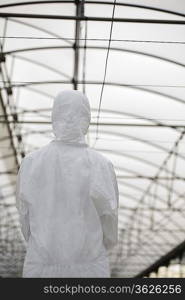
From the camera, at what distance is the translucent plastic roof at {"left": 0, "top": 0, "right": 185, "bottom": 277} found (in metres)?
18.0

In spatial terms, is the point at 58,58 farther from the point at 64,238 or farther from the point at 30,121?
the point at 64,238

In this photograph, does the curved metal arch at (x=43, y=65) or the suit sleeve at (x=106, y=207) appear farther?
the curved metal arch at (x=43, y=65)

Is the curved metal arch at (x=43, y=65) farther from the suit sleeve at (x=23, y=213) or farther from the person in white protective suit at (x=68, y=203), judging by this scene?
the suit sleeve at (x=23, y=213)

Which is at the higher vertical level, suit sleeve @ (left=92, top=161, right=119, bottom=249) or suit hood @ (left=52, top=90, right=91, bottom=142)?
suit hood @ (left=52, top=90, right=91, bottom=142)

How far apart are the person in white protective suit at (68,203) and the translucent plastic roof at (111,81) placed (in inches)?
376

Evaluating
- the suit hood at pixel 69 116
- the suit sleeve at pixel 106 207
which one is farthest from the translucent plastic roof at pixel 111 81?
the suit sleeve at pixel 106 207

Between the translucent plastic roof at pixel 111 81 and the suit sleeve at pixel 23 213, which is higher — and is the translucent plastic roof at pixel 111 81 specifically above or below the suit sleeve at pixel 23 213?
below

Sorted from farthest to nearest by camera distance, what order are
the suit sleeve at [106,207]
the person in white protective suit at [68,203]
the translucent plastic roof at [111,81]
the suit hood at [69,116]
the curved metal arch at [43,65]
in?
the curved metal arch at [43,65] < the translucent plastic roof at [111,81] < the suit hood at [69,116] < the suit sleeve at [106,207] < the person in white protective suit at [68,203]

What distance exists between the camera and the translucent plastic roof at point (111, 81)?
1802cm

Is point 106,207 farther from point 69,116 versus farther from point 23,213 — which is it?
point 69,116

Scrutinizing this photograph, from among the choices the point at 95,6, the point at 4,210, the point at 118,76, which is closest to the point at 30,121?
the point at 118,76

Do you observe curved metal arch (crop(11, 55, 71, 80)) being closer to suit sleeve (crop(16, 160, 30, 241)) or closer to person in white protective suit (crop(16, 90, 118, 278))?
person in white protective suit (crop(16, 90, 118, 278))

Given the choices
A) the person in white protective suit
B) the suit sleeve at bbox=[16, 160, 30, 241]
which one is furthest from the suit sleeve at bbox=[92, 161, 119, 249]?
the suit sleeve at bbox=[16, 160, 30, 241]

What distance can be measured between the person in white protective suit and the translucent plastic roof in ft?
31.4
